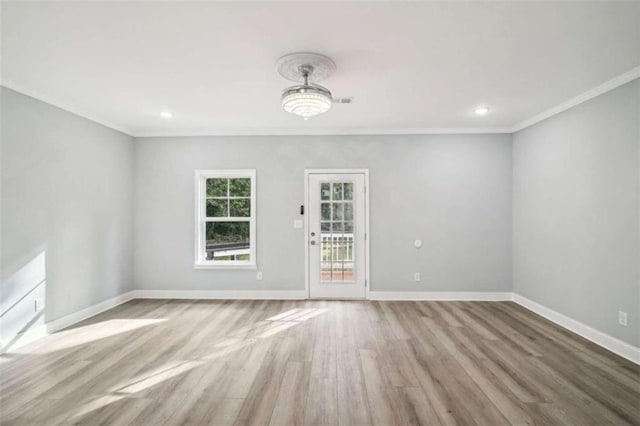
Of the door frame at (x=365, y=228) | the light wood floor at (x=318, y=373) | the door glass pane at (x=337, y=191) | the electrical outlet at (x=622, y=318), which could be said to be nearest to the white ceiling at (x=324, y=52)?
the door frame at (x=365, y=228)

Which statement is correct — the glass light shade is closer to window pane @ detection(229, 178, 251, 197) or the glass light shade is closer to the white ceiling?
the white ceiling

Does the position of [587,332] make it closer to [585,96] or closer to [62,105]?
[585,96]

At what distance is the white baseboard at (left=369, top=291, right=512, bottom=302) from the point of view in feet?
15.7

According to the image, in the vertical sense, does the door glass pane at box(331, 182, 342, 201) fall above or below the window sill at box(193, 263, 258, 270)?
above

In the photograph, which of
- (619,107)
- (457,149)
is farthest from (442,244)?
(619,107)

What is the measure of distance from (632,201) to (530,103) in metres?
1.49

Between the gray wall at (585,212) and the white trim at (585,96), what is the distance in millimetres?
59

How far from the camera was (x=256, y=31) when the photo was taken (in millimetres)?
2193

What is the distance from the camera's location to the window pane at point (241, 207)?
5.00 metres

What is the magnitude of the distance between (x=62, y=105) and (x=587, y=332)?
21.1 ft

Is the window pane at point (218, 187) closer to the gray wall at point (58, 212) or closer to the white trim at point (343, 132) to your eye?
the white trim at point (343, 132)

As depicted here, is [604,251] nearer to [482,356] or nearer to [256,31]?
[482,356]

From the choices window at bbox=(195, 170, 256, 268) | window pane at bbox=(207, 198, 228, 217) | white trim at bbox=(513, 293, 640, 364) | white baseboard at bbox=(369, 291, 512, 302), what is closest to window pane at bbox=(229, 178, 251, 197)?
window at bbox=(195, 170, 256, 268)

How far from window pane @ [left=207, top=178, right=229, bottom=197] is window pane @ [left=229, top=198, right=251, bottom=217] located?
0.70 feet
